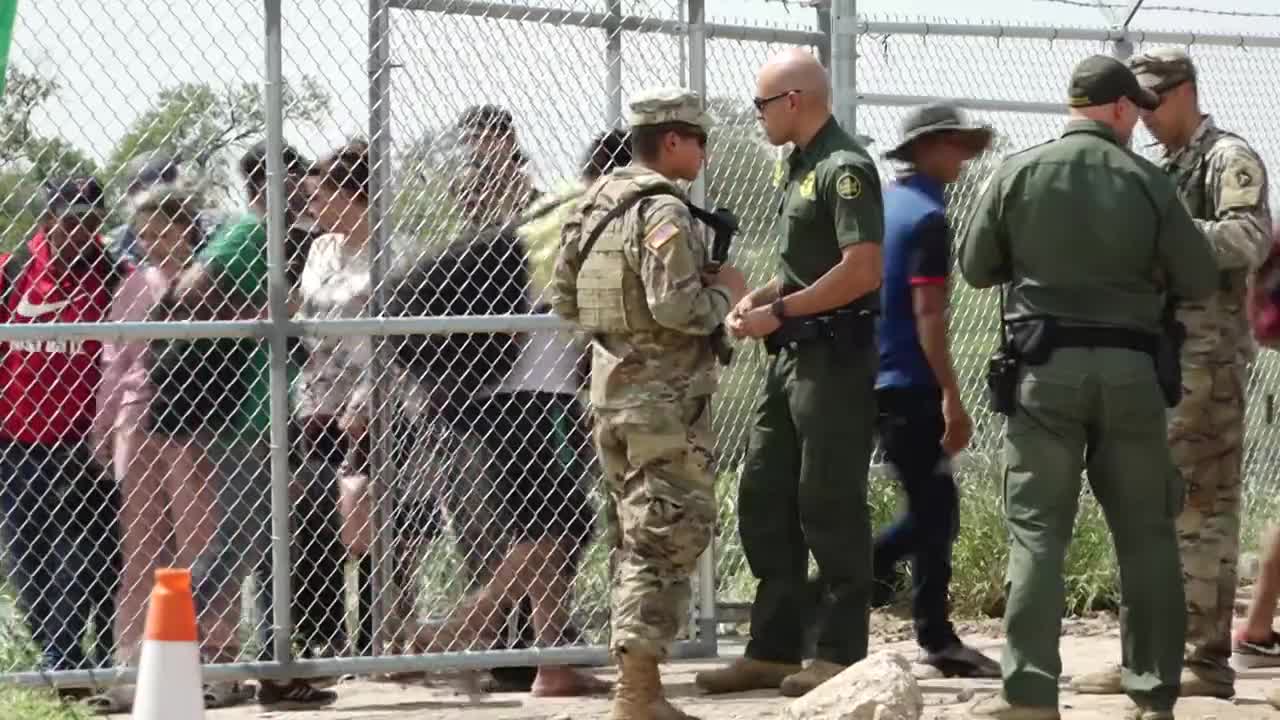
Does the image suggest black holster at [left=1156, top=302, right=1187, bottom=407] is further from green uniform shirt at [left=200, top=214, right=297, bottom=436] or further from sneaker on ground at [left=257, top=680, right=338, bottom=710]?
sneaker on ground at [left=257, top=680, right=338, bottom=710]

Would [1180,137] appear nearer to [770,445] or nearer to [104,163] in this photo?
[770,445]

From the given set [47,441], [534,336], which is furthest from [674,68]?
[47,441]

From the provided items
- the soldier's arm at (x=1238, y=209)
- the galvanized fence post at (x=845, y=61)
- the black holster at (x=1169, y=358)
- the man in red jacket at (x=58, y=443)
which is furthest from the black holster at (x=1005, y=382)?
the man in red jacket at (x=58, y=443)

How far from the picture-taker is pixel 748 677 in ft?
21.4

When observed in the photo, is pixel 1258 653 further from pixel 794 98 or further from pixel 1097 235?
pixel 794 98

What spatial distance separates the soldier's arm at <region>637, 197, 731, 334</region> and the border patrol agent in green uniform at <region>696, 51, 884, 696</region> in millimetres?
413

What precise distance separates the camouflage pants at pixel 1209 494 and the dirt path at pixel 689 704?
0.20m

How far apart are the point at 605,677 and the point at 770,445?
4.05 ft

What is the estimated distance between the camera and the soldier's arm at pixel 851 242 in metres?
5.98

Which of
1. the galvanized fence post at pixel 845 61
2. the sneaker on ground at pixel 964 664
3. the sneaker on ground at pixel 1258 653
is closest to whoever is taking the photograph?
the sneaker on ground at pixel 964 664

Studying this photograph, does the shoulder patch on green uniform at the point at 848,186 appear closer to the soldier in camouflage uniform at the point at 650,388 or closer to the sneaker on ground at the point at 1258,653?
the soldier in camouflage uniform at the point at 650,388

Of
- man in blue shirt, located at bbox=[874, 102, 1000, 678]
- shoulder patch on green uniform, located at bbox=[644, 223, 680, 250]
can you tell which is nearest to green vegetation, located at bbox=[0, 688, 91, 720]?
shoulder patch on green uniform, located at bbox=[644, 223, 680, 250]

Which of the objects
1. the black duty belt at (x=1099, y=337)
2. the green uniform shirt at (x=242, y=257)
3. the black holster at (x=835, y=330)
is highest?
the green uniform shirt at (x=242, y=257)

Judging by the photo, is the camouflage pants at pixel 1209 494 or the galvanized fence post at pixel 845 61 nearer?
the camouflage pants at pixel 1209 494
